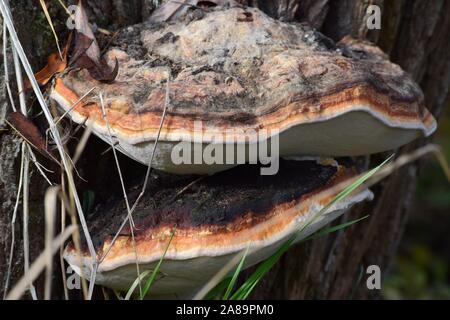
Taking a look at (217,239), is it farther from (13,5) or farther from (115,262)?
(13,5)

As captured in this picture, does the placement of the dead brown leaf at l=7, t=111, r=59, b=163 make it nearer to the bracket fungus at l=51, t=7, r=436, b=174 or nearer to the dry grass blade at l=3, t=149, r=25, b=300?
the dry grass blade at l=3, t=149, r=25, b=300

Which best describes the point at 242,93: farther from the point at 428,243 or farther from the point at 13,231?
the point at 428,243

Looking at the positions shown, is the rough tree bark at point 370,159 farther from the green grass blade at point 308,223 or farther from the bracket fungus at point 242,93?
the green grass blade at point 308,223

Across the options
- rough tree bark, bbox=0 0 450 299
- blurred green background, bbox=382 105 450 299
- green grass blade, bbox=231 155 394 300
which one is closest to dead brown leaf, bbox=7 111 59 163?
rough tree bark, bbox=0 0 450 299

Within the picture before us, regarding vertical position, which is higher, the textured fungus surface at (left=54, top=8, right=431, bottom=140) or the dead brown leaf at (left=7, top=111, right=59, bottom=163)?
the textured fungus surface at (left=54, top=8, right=431, bottom=140)

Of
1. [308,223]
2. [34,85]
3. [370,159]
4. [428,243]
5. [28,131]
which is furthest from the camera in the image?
[428,243]

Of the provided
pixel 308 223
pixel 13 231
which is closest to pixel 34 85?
pixel 13 231
